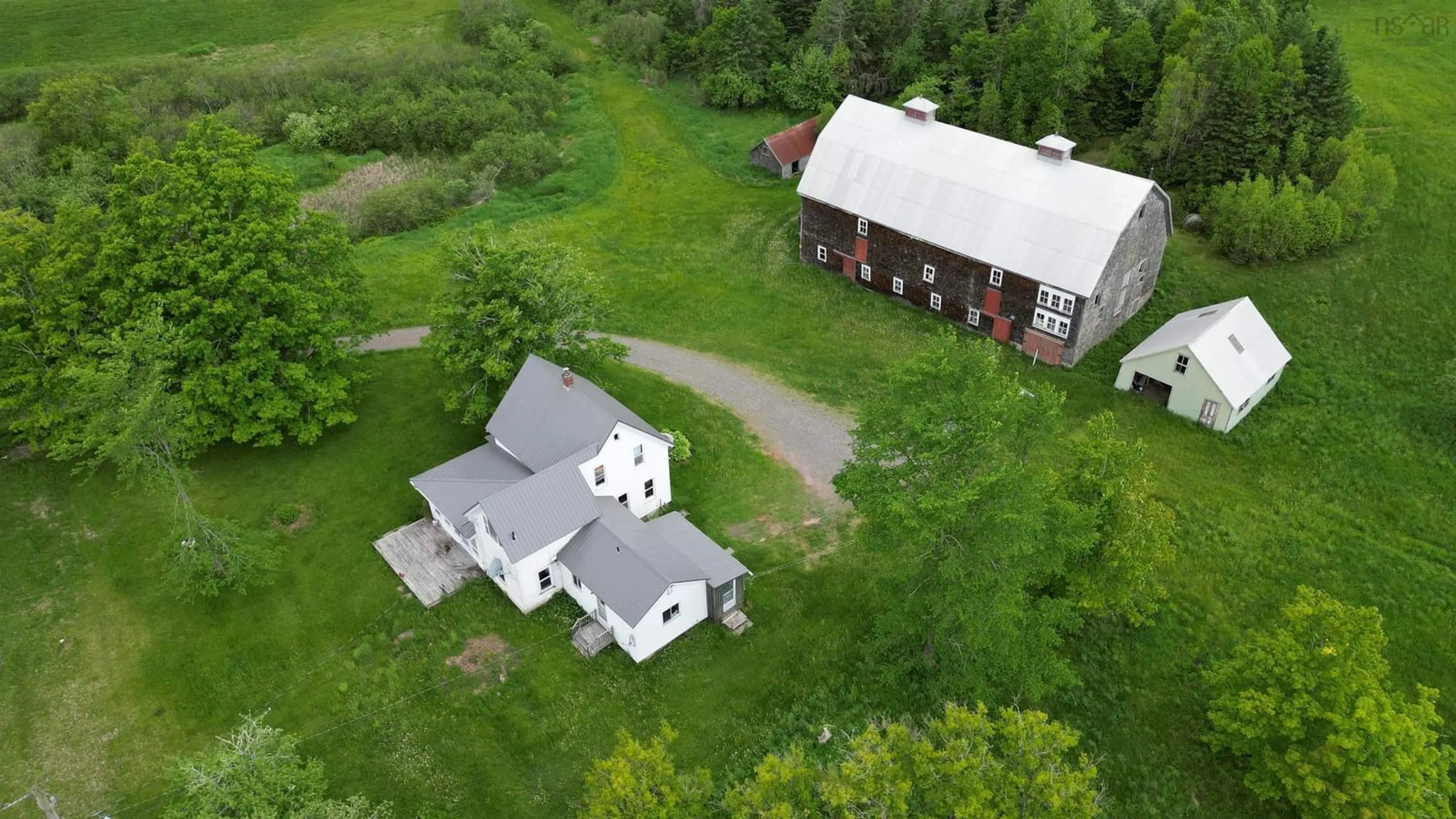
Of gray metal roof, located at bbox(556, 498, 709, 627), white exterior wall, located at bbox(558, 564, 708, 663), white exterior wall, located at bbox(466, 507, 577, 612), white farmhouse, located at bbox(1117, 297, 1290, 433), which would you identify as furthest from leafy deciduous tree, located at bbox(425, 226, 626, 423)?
white farmhouse, located at bbox(1117, 297, 1290, 433)

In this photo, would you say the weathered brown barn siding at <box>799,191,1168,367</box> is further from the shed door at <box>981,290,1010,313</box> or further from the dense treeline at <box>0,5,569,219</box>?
the dense treeline at <box>0,5,569,219</box>

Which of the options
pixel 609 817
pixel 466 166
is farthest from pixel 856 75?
pixel 609 817

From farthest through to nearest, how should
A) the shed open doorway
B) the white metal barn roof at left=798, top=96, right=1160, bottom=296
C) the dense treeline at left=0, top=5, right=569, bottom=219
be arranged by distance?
the dense treeline at left=0, top=5, right=569, bottom=219 < the white metal barn roof at left=798, top=96, right=1160, bottom=296 < the shed open doorway

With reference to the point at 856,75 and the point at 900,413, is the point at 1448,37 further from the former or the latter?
the point at 900,413

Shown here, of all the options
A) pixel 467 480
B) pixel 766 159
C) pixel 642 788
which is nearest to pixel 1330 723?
pixel 642 788

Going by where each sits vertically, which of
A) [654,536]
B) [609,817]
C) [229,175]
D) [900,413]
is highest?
[229,175]

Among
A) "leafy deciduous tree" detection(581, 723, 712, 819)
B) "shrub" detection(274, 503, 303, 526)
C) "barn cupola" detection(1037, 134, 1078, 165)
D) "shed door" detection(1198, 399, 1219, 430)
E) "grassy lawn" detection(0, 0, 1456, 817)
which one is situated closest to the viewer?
"leafy deciduous tree" detection(581, 723, 712, 819)

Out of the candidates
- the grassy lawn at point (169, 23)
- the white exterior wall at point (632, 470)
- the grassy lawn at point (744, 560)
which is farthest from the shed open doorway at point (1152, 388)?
the grassy lawn at point (169, 23)
